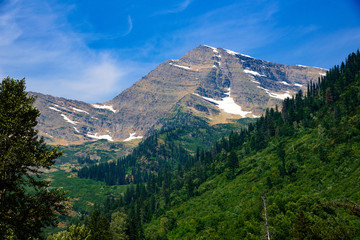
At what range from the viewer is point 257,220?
56.4 meters

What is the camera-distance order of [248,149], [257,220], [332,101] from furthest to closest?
[248,149] → [332,101] → [257,220]

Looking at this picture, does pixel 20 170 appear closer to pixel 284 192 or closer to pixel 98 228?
pixel 98 228

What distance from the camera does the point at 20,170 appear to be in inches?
773

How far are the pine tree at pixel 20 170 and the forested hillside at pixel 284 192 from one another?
895 inches

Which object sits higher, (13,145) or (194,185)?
(13,145)

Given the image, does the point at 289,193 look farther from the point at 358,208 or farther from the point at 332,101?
the point at 332,101

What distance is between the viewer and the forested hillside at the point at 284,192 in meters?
45.7

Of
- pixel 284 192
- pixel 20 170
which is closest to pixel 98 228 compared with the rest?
pixel 20 170

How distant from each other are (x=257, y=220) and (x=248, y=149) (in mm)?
100019

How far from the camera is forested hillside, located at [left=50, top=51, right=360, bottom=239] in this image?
150 ft

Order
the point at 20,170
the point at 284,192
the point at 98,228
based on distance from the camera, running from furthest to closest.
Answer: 1. the point at 284,192
2. the point at 98,228
3. the point at 20,170

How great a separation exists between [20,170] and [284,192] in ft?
239

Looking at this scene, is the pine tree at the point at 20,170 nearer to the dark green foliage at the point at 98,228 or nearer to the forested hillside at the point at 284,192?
the forested hillside at the point at 284,192

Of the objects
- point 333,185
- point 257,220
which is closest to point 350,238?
point 257,220
